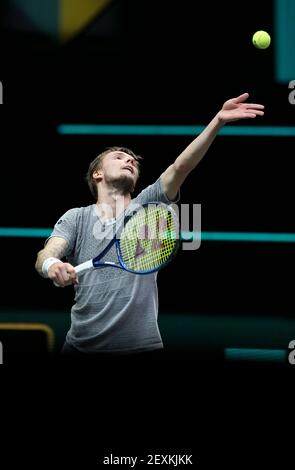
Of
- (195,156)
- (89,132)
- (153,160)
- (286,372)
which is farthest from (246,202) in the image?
(286,372)

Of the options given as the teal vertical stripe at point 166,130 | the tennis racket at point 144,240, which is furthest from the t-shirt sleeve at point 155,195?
the teal vertical stripe at point 166,130

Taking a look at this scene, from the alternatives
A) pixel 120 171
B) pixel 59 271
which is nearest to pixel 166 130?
pixel 120 171

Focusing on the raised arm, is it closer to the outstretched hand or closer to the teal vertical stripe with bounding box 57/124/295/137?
the outstretched hand

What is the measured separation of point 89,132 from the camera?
4.11m

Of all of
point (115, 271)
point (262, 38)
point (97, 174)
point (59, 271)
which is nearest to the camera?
point (59, 271)

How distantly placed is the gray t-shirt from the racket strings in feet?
0.40

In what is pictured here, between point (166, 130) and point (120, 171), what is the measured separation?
1.42 metres

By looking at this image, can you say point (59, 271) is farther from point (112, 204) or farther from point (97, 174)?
point (97, 174)

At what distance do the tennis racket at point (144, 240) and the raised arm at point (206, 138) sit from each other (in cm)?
17

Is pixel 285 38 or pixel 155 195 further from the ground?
pixel 285 38

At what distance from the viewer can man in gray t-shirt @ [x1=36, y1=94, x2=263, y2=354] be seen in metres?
2.51

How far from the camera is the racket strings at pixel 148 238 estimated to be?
2.44 metres

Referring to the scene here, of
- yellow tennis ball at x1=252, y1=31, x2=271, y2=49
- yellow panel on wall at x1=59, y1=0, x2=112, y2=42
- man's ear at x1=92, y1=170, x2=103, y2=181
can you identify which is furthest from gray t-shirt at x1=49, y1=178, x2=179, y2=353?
yellow panel on wall at x1=59, y1=0, x2=112, y2=42

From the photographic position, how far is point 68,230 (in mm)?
2633
